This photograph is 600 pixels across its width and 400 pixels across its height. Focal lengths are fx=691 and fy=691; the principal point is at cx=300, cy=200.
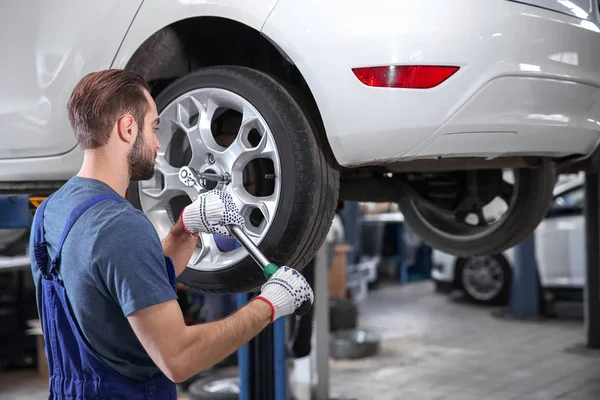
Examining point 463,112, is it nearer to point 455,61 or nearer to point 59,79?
point 455,61

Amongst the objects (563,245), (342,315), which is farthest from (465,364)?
(563,245)

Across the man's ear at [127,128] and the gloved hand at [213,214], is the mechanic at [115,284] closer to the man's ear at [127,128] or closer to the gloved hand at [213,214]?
the man's ear at [127,128]

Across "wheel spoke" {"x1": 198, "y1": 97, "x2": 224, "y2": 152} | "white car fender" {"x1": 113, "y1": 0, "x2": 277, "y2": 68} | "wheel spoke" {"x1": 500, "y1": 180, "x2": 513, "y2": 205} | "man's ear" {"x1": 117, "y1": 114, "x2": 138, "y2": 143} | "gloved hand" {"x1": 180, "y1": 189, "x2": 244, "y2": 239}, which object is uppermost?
"white car fender" {"x1": 113, "y1": 0, "x2": 277, "y2": 68}

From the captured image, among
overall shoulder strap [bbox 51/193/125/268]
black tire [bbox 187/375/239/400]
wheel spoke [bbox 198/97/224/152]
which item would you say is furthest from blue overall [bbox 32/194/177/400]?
black tire [bbox 187/375/239/400]

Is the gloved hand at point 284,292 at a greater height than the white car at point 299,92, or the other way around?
the white car at point 299,92

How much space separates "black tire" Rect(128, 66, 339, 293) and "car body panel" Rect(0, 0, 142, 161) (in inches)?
13.2

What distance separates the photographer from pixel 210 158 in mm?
1896

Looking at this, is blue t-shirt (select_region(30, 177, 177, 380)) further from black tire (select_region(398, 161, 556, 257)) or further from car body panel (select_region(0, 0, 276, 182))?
black tire (select_region(398, 161, 556, 257))

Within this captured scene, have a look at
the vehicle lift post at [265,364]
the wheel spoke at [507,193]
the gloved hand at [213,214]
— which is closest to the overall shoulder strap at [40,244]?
the gloved hand at [213,214]

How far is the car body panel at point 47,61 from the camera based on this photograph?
6.45 feet

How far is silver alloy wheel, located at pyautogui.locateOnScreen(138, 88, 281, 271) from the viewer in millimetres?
1804

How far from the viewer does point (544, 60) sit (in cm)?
170

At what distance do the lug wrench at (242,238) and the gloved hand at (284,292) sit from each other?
41 millimetres

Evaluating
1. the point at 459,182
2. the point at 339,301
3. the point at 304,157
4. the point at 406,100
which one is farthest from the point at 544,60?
the point at 339,301
